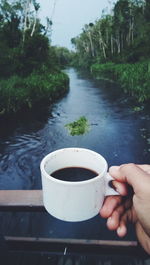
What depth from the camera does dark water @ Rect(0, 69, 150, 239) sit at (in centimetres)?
326

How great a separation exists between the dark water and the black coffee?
6.72ft

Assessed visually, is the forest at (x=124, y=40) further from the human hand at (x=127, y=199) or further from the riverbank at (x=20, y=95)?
the human hand at (x=127, y=199)

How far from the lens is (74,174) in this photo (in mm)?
953

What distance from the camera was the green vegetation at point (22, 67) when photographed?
357 inches

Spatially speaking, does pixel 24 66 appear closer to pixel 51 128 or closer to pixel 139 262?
pixel 51 128

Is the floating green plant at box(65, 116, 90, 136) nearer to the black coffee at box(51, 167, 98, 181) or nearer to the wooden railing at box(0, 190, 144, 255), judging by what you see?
the wooden railing at box(0, 190, 144, 255)

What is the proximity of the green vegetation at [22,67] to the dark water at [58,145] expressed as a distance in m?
0.83

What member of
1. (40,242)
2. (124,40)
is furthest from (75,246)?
(124,40)

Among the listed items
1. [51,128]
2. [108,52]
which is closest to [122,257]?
[51,128]

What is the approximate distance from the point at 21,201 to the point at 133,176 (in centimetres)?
→ 68

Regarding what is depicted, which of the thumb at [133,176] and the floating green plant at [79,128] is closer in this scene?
the thumb at [133,176]

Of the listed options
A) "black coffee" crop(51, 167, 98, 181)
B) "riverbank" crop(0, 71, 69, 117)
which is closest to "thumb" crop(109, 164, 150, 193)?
"black coffee" crop(51, 167, 98, 181)

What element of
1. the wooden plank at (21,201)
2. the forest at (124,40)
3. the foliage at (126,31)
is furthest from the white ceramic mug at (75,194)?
the foliage at (126,31)

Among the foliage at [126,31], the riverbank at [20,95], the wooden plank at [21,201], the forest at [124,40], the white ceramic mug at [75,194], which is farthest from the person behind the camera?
the foliage at [126,31]
